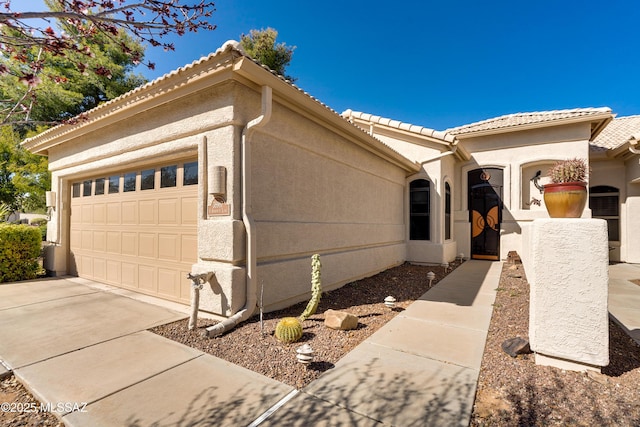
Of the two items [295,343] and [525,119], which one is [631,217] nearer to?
[525,119]

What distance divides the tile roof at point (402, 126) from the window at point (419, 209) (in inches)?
66.3

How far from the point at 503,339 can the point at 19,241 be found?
435 inches

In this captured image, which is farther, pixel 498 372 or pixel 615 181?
pixel 615 181

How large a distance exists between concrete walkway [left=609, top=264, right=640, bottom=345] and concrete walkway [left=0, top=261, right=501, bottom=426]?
7.01 feet

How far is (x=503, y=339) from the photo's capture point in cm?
427

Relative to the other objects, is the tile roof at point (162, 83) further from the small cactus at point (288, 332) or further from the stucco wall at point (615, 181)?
the stucco wall at point (615, 181)

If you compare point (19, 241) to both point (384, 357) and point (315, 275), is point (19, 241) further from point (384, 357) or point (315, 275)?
point (384, 357)

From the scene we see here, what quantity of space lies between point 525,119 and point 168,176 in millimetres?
13577

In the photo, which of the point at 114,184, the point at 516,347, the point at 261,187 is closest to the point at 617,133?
the point at 516,347

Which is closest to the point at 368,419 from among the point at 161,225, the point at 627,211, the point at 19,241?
the point at 161,225

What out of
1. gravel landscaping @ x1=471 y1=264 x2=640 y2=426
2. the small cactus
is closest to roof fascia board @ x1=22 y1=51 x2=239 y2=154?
the small cactus

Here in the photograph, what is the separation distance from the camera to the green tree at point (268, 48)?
1739cm

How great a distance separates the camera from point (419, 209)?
36.9 feet

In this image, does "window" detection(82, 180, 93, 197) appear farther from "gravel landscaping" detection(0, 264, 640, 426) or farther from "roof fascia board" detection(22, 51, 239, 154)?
"gravel landscaping" detection(0, 264, 640, 426)
